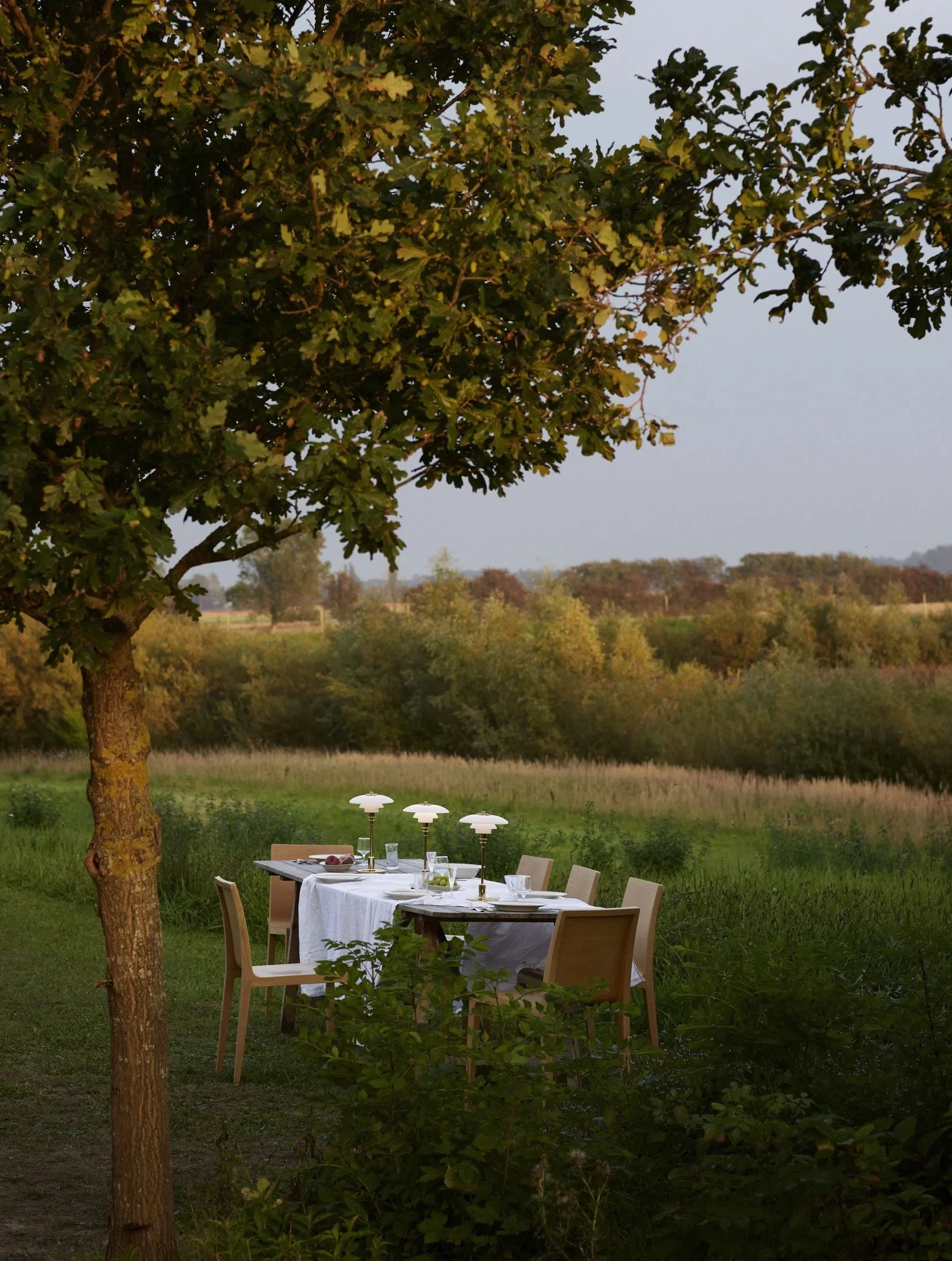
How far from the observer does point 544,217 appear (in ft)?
10.2

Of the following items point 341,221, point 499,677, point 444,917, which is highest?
point 341,221

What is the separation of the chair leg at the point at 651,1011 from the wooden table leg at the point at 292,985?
1799 millimetres

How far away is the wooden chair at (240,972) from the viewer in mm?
6520

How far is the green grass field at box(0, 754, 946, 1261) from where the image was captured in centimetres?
518

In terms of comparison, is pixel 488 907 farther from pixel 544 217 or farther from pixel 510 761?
pixel 510 761

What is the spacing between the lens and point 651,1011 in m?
6.81

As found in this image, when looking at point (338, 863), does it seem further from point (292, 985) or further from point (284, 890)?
point (284, 890)

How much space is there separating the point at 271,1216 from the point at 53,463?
2.03 m

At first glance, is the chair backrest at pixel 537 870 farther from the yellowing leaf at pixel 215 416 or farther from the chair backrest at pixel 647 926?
the yellowing leaf at pixel 215 416

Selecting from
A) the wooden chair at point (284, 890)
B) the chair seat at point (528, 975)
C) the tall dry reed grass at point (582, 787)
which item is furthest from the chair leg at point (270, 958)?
the tall dry reed grass at point (582, 787)

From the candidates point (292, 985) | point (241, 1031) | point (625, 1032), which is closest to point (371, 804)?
point (292, 985)

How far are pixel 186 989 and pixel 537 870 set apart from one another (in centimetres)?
234

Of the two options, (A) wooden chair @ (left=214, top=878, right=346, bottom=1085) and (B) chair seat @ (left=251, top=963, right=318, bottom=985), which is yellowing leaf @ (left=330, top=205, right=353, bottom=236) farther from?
(B) chair seat @ (left=251, top=963, right=318, bottom=985)

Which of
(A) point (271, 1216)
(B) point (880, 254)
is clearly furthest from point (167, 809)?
(B) point (880, 254)
